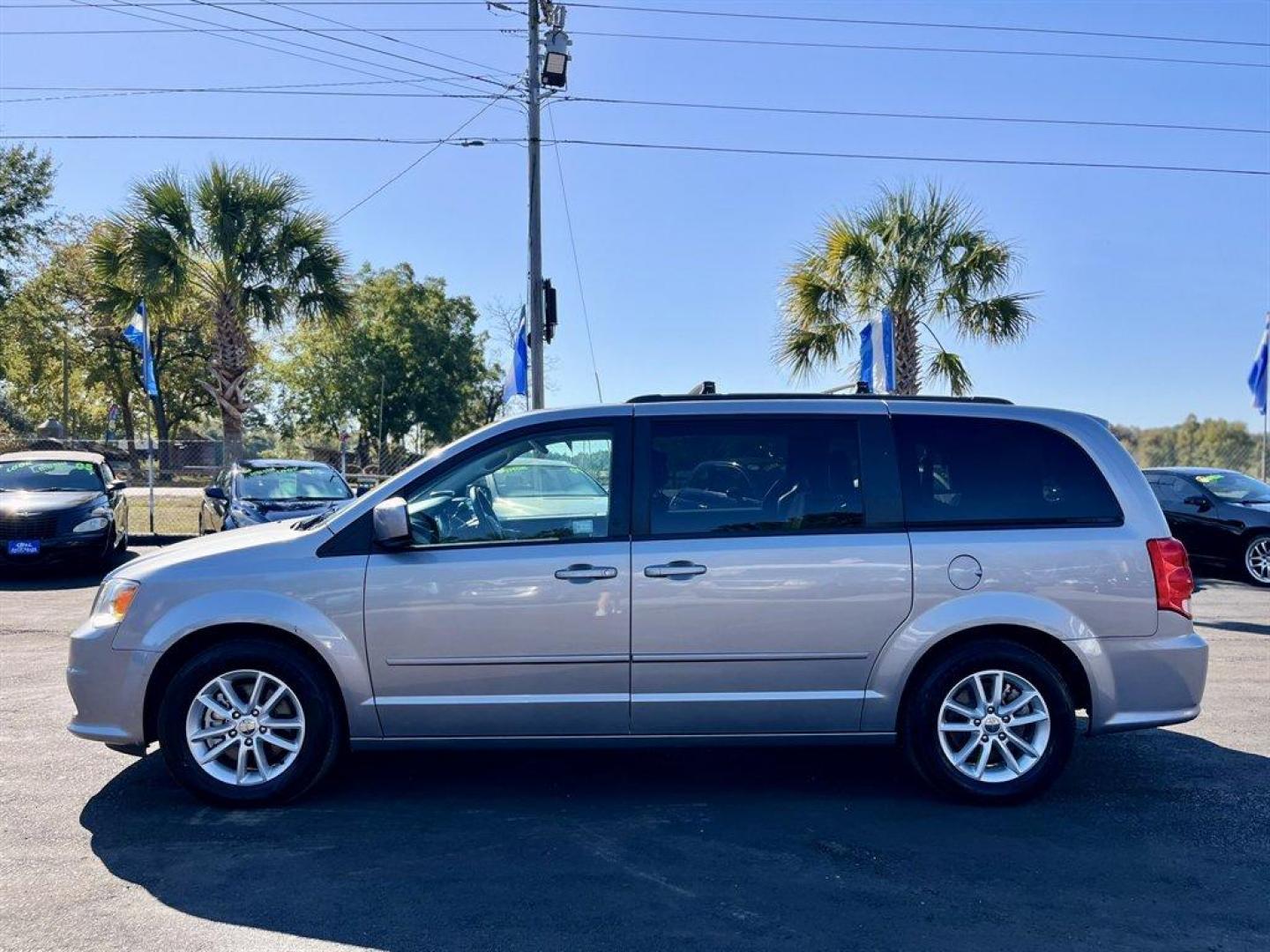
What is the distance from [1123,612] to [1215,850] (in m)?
1.06

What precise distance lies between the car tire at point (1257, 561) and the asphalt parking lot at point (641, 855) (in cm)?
788

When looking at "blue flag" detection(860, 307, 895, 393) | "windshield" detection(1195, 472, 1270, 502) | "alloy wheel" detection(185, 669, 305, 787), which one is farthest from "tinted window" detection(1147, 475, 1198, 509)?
"alloy wheel" detection(185, 669, 305, 787)

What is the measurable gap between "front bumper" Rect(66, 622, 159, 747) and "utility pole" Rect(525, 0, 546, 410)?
489 inches

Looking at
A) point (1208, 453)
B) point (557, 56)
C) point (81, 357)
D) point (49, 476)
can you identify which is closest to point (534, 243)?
point (557, 56)

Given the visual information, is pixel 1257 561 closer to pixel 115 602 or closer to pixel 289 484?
pixel 289 484

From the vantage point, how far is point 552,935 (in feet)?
11.2

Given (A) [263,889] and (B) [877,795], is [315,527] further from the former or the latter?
→ (B) [877,795]

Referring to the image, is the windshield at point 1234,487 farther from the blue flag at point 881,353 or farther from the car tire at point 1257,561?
the blue flag at point 881,353

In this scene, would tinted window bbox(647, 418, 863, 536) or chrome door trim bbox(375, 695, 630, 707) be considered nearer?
chrome door trim bbox(375, 695, 630, 707)

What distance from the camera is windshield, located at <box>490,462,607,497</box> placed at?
488cm

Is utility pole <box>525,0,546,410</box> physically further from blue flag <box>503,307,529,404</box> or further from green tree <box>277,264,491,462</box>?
green tree <box>277,264,491,462</box>

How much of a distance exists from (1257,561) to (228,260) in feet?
56.6

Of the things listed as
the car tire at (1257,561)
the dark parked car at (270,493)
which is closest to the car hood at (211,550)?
the dark parked car at (270,493)

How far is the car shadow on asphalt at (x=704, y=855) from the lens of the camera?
3.50 metres
